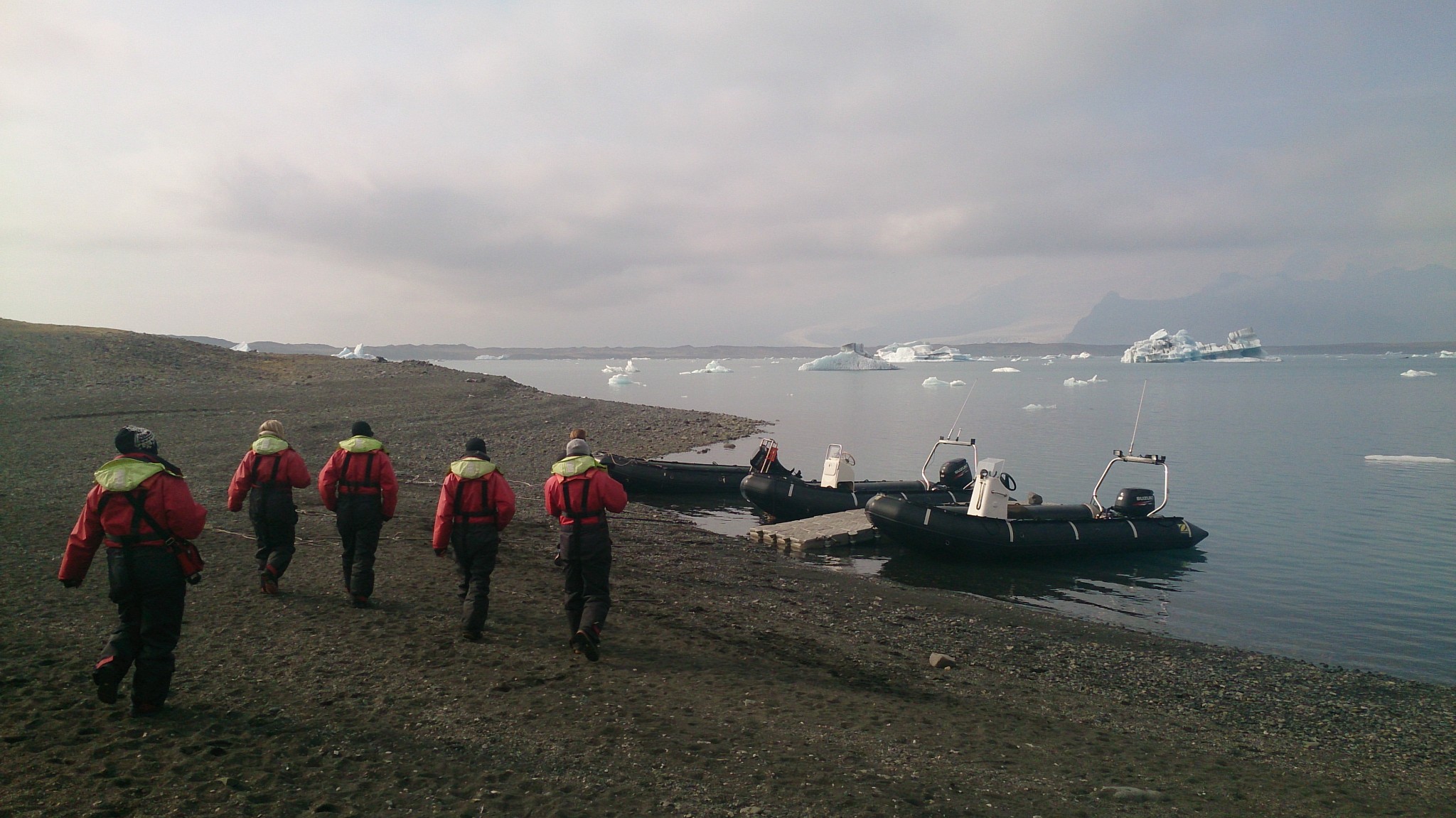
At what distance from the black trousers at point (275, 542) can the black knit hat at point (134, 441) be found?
2567 millimetres

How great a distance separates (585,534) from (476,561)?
957 millimetres

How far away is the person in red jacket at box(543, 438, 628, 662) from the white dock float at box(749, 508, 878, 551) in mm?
8529

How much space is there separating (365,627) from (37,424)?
20.7m

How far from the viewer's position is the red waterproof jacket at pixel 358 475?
6844 mm

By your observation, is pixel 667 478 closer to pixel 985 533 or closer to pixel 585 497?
pixel 985 533

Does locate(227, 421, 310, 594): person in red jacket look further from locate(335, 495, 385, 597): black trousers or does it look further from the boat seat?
the boat seat

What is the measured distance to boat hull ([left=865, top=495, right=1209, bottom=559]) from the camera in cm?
1360

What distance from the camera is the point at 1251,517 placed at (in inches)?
786

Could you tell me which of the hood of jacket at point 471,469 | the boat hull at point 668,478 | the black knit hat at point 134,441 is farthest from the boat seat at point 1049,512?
the black knit hat at point 134,441

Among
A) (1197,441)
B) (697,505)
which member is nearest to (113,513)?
(697,505)

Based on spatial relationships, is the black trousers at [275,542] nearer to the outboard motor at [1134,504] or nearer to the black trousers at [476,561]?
the black trousers at [476,561]

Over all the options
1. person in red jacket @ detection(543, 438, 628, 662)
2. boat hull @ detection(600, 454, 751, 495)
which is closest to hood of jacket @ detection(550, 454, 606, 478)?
person in red jacket @ detection(543, 438, 628, 662)

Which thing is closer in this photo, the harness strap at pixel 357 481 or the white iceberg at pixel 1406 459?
the harness strap at pixel 357 481

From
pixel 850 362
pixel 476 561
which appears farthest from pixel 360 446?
pixel 850 362
